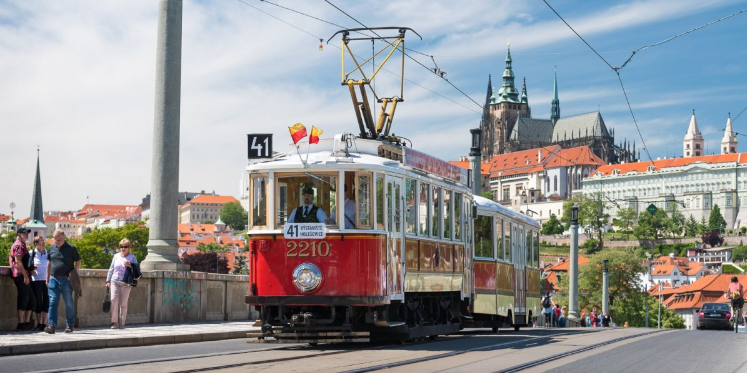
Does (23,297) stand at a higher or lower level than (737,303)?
higher

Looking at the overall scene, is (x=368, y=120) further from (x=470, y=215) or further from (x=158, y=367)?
(x=158, y=367)

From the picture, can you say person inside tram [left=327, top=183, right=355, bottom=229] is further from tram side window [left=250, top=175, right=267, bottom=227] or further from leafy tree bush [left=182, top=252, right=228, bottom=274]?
leafy tree bush [left=182, top=252, right=228, bottom=274]

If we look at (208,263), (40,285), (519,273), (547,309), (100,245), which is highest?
(100,245)

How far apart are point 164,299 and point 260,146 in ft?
24.1

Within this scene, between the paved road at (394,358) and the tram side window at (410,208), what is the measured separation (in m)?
1.90

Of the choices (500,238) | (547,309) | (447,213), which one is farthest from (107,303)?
(547,309)

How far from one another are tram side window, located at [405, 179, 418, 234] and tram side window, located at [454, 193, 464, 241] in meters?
2.44

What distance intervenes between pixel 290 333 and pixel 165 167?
28.5 feet

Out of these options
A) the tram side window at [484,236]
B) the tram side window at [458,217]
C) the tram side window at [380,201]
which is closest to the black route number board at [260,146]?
the tram side window at [380,201]

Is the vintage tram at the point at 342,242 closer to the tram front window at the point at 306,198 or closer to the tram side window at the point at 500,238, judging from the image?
the tram front window at the point at 306,198

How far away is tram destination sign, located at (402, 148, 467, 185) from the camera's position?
1780 centimetres

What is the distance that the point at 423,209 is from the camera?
18109mm

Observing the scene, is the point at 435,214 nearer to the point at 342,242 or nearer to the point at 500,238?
the point at 342,242

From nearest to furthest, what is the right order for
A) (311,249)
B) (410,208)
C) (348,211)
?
(311,249), (348,211), (410,208)
